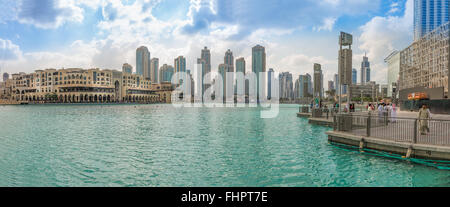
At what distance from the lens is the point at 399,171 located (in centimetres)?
998

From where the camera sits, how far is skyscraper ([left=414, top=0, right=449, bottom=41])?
17312 cm

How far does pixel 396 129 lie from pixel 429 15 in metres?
220

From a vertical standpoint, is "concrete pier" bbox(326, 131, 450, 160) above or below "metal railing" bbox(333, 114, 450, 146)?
below

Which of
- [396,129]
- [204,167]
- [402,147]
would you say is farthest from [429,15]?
[204,167]

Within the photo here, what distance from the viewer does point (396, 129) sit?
13.8 meters

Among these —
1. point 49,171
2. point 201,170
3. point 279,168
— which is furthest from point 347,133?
point 49,171

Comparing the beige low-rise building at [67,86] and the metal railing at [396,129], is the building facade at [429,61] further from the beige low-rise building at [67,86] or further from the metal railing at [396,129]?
the beige low-rise building at [67,86]

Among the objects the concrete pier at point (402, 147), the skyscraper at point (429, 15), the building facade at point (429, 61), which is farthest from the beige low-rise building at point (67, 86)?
the skyscraper at point (429, 15)

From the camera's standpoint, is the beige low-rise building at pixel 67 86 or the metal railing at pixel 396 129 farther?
the beige low-rise building at pixel 67 86

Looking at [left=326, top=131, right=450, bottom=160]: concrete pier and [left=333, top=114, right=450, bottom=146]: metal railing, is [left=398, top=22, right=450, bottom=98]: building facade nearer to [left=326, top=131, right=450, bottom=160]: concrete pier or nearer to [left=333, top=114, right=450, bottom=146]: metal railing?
[left=333, top=114, right=450, bottom=146]: metal railing

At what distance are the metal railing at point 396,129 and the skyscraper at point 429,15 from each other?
206458mm

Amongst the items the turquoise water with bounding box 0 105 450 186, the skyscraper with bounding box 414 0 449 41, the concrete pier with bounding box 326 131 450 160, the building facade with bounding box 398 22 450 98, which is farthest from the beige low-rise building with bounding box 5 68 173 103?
the skyscraper with bounding box 414 0 449 41

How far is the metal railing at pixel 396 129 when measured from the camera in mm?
12031

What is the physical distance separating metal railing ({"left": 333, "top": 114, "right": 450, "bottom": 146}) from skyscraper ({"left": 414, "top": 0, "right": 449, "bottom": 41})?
20646 centimetres
